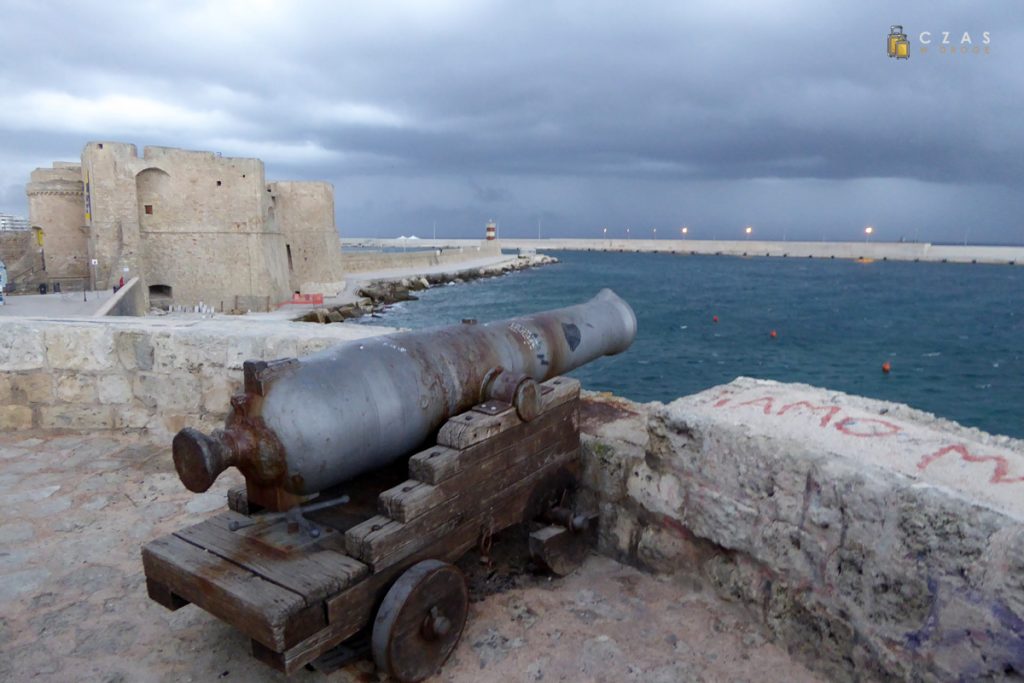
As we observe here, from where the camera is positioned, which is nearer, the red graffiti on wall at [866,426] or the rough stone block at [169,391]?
the red graffiti on wall at [866,426]

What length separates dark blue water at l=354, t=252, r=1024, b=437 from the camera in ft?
65.8

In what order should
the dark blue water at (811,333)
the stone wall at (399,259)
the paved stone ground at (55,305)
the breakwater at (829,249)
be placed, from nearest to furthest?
1. the paved stone ground at (55,305)
2. the dark blue water at (811,333)
3. the stone wall at (399,259)
4. the breakwater at (829,249)

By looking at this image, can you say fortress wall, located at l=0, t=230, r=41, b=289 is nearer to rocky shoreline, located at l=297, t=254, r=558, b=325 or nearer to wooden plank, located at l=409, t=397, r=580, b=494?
rocky shoreline, located at l=297, t=254, r=558, b=325

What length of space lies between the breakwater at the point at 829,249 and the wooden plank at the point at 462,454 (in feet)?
275

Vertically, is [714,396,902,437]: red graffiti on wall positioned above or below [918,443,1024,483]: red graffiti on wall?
above

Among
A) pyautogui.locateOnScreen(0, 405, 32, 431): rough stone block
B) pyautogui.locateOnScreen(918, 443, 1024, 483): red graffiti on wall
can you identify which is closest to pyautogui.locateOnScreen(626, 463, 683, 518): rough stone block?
pyautogui.locateOnScreen(918, 443, 1024, 483): red graffiti on wall

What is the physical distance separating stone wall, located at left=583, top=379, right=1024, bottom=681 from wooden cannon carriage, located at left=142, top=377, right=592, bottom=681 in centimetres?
61

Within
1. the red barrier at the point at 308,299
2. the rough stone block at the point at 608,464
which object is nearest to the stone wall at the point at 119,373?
the rough stone block at the point at 608,464

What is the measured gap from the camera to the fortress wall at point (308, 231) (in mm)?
35469

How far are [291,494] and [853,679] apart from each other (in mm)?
1930

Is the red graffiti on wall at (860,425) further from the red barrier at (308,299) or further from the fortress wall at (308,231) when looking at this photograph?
the fortress wall at (308,231)

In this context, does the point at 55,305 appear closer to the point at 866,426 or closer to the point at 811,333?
the point at 866,426

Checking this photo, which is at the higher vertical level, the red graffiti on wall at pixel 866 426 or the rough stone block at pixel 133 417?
the red graffiti on wall at pixel 866 426

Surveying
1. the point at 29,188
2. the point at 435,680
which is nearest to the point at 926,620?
the point at 435,680
